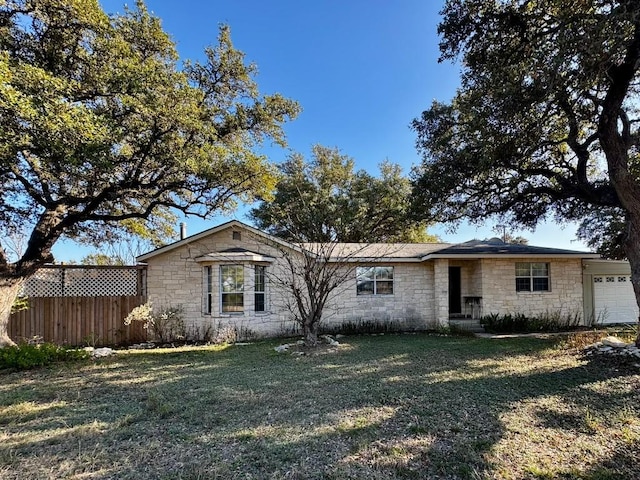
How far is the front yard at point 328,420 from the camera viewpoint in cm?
334

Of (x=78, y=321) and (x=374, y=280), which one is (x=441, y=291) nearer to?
(x=374, y=280)

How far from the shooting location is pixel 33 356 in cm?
791

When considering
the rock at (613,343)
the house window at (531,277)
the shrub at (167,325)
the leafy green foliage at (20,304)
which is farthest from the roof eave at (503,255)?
the leafy green foliage at (20,304)

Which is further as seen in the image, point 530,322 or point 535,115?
point 530,322

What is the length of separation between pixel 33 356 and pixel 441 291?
12.2 m

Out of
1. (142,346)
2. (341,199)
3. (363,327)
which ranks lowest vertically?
(142,346)

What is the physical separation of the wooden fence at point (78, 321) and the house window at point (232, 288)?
2.69 meters

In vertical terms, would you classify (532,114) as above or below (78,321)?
above

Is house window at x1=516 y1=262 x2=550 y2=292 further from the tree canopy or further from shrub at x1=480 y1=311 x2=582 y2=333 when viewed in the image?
the tree canopy

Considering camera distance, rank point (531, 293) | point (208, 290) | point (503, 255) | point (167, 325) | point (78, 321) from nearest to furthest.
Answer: point (78, 321), point (167, 325), point (208, 290), point (503, 255), point (531, 293)

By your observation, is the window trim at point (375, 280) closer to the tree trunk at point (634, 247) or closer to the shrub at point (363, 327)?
the shrub at point (363, 327)

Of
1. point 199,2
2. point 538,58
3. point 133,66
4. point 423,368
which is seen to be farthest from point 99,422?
point 199,2

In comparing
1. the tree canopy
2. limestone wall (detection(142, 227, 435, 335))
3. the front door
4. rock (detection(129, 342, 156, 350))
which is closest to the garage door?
the front door

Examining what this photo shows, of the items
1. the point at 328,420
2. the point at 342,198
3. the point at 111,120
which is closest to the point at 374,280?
the point at 328,420
